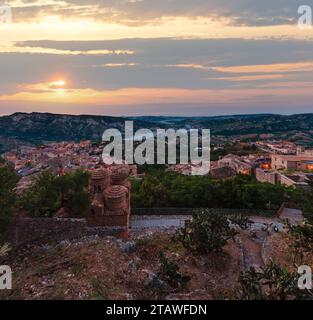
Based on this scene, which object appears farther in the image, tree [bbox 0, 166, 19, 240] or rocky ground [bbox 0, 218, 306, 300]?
tree [bbox 0, 166, 19, 240]

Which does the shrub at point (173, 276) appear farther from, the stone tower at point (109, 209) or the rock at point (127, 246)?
the stone tower at point (109, 209)

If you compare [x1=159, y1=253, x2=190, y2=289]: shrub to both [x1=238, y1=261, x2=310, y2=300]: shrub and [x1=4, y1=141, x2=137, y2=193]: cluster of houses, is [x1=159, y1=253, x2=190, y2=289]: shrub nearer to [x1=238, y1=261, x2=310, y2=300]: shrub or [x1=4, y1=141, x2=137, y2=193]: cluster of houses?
[x1=238, y1=261, x2=310, y2=300]: shrub

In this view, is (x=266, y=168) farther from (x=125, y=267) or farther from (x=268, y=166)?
(x=125, y=267)

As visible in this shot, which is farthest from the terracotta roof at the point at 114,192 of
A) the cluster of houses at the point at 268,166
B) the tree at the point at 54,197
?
the cluster of houses at the point at 268,166

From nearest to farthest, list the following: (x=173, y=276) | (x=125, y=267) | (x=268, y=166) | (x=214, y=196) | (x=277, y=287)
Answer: (x=277, y=287)
(x=173, y=276)
(x=125, y=267)
(x=214, y=196)
(x=268, y=166)

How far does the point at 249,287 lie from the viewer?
8.36 metres

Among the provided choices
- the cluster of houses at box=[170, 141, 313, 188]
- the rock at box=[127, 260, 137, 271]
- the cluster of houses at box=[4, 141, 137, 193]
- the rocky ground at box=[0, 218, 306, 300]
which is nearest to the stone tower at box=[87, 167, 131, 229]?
the rocky ground at box=[0, 218, 306, 300]

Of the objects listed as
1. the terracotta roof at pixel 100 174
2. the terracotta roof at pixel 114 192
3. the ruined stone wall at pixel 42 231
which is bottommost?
the ruined stone wall at pixel 42 231

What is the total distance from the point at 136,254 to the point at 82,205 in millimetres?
6243

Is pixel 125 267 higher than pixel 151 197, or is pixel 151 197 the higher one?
pixel 125 267

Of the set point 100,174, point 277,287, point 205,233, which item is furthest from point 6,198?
point 277,287
